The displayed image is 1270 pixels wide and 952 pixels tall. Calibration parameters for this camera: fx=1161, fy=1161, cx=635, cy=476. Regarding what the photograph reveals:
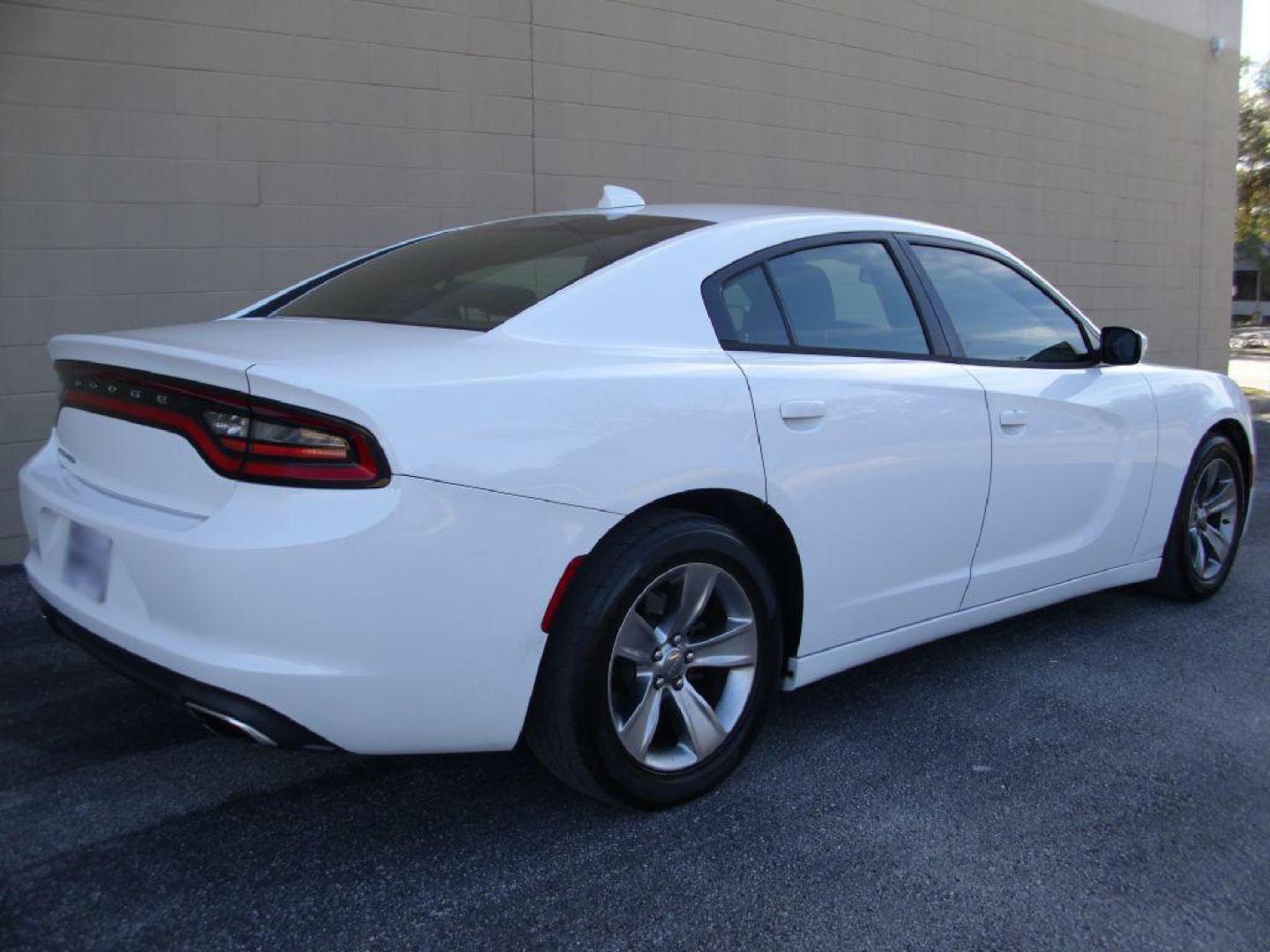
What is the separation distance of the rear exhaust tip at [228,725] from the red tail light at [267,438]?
500 millimetres

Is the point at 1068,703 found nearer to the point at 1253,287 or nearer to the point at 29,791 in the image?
the point at 29,791

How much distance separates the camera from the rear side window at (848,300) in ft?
11.3

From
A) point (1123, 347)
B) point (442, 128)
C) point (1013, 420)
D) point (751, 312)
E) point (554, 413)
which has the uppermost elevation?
point (442, 128)

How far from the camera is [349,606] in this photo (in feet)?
7.86

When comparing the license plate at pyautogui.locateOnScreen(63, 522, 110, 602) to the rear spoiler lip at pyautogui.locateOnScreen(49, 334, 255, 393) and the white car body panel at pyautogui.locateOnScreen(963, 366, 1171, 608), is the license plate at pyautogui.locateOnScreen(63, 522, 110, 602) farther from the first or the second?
the white car body panel at pyautogui.locateOnScreen(963, 366, 1171, 608)

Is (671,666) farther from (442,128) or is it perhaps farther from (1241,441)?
(442,128)

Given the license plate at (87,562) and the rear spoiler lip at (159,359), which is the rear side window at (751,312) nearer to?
the rear spoiler lip at (159,359)

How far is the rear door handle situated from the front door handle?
0.90m

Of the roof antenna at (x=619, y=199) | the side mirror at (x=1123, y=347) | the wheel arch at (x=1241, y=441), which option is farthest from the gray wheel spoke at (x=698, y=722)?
the wheel arch at (x=1241, y=441)

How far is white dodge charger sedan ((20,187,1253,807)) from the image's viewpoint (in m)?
2.43

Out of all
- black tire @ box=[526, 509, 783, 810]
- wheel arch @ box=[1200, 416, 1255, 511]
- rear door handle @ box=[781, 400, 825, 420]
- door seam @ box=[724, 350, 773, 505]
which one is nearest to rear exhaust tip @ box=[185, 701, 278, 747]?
black tire @ box=[526, 509, 783, 810]

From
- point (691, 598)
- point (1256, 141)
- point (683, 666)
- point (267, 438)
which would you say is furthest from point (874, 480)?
point (1256, 141)

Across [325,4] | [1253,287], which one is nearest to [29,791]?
[325,4]

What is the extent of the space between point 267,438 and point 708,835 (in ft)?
4.78
